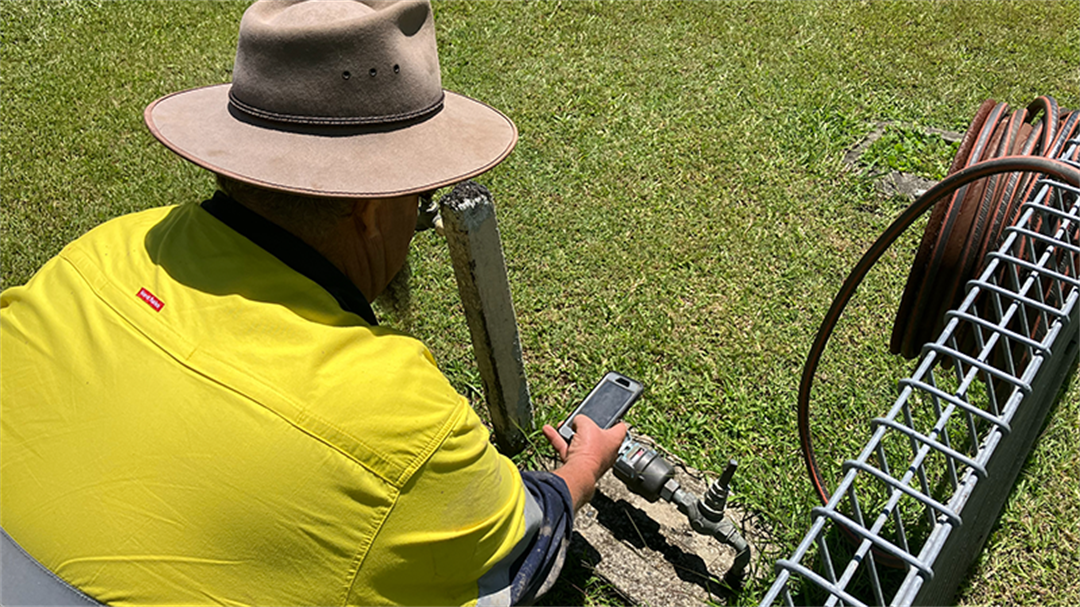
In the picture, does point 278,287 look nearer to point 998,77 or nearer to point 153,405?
point 153,405

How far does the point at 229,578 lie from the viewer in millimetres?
1424

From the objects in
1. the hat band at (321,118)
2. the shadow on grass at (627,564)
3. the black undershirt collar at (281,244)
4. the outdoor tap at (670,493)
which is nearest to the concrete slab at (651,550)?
the shadow on grass at (627,564)

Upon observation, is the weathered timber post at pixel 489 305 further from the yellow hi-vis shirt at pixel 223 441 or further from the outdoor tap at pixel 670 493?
the yellow hi-vis shirt at pixel 223 441

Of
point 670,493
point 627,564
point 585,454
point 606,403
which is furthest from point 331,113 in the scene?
point 627,564

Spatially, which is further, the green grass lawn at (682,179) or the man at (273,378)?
the green grass lawn at (682,179)

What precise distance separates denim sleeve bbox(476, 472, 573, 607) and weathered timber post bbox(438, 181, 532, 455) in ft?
2.47

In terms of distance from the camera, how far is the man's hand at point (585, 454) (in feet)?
7.36

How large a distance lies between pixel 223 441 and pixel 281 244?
1.53 ft

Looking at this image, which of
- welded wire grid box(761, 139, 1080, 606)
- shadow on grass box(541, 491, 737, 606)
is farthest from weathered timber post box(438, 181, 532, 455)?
welded wire grid box(761, 139, 1080, 606)

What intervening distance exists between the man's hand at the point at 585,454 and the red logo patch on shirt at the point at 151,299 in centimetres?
119

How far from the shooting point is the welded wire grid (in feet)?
4.17

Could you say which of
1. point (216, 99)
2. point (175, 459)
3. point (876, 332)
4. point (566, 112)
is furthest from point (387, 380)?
point (566, 112)

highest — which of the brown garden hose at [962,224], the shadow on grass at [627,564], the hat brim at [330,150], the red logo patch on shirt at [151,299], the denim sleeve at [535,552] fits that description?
the brown garden hose at [962,224]

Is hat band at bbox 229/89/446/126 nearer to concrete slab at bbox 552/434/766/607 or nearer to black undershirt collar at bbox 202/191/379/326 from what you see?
black undershirt collar at bbox 202/191/379/326
